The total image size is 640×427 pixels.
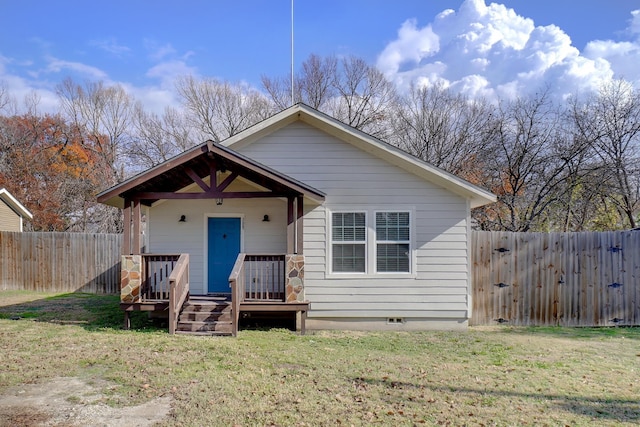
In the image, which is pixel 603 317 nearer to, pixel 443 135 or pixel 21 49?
pixel 443 135

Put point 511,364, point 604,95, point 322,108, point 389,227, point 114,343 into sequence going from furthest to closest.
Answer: point 322,108 < point 604,95 < point 389,227 < point 114,343 < point 511,364

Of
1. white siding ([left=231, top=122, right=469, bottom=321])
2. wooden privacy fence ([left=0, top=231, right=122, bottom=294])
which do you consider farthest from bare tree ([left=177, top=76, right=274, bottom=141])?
white siding ([left=231, top=122, right=469, bottom=321])

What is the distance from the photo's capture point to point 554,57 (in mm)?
20547

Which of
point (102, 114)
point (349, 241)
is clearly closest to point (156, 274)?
point (349, 241)

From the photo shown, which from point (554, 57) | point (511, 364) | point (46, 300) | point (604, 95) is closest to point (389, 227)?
point (511, 364)

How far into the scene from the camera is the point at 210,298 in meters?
8.87

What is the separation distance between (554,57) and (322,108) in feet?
45.1

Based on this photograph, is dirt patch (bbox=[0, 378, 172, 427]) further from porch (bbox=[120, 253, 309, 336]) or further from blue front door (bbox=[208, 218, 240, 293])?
blue front door (bbox=[208, 218, 240, 293])

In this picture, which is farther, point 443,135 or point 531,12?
point 443,135

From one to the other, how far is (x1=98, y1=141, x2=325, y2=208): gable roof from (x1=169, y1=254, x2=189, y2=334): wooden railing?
1.49 meters

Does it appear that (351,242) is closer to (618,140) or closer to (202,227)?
(202,227)

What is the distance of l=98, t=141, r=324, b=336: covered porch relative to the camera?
7.84m

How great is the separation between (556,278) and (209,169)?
844cm

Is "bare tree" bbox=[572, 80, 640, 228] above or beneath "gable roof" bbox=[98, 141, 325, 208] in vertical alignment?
above
